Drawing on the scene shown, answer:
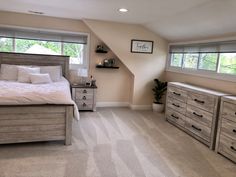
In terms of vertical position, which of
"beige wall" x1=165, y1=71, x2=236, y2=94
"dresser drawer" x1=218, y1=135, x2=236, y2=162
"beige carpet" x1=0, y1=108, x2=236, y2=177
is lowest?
"beige carpet" x1=0, y1=108, x2=236, y2=177

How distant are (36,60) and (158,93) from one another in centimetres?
309

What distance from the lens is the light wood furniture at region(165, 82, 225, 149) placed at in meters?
3.25

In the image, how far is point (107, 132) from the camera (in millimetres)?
3738

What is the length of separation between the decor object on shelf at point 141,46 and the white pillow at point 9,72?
2746 millimetres

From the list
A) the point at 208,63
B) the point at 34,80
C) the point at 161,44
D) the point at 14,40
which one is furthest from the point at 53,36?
the point at 208,63

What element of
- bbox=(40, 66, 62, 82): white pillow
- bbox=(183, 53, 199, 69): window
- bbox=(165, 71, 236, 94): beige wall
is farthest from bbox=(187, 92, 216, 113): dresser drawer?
bbox=(40, 66, 62, 82): white pillow

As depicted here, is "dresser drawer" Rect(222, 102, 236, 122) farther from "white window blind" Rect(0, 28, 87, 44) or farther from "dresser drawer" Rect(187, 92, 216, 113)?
"white window blind" Rect(0, 28, 87, 44)

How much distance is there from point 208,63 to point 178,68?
99 centimetres

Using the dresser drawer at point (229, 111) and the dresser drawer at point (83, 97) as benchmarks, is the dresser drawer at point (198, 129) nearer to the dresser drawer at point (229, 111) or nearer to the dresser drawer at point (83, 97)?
the dresser drawer at point (229, 111)

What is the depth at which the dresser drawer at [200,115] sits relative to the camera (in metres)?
3.32

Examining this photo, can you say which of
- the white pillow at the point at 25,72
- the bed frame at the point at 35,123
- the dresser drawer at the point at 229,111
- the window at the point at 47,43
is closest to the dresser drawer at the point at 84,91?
the window at the point at 47,43

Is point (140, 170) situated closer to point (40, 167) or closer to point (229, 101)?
point (40, 167)

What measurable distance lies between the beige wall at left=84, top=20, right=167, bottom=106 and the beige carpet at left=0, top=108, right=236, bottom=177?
166 cm

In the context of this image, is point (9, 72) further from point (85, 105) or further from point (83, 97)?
point (85, 105)
